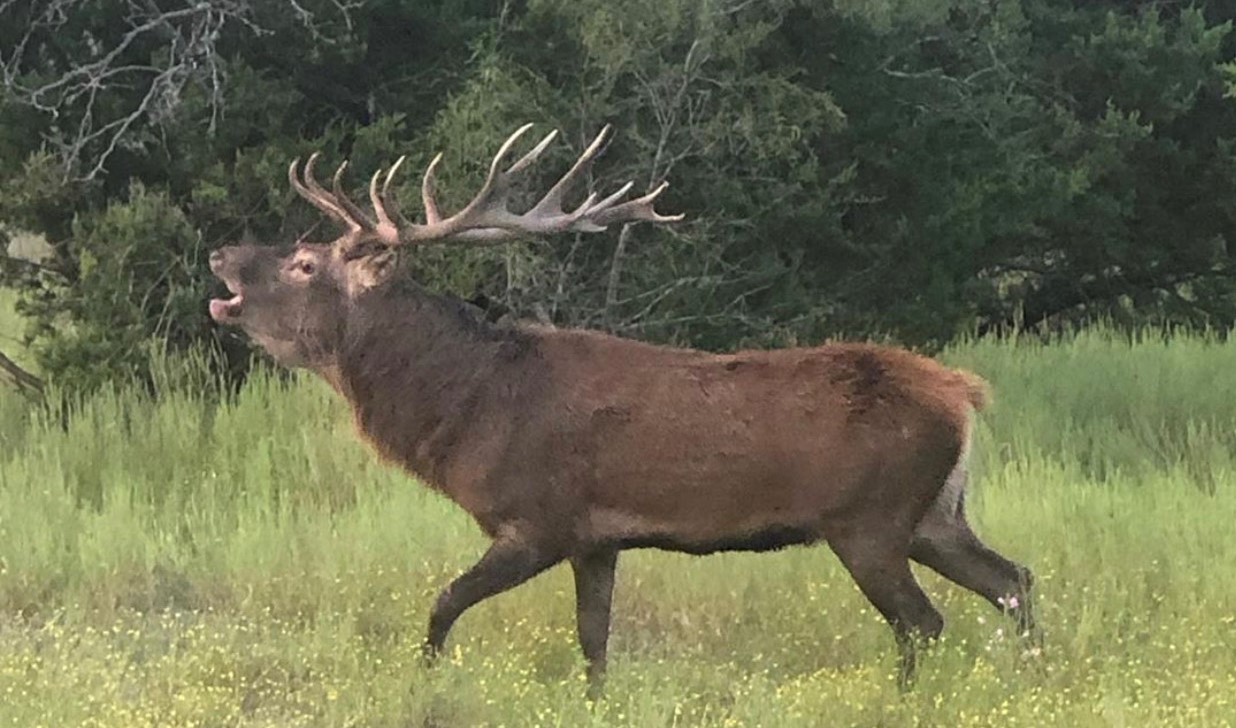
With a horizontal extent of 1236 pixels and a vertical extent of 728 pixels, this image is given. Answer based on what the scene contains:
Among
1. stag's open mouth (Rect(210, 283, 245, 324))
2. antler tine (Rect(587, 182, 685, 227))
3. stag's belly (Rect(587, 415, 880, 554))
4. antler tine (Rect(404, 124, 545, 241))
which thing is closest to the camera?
stag's belly (Rect(587, 415, 880, 554))

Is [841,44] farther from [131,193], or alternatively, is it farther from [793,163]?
[131,193]

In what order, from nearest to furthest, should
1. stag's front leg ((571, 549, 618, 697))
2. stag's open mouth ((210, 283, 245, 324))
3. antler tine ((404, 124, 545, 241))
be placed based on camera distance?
stag's front leg ((571, 549, 618, 697))
antler tine ((404, 124, 545, 241))
stag's open mouth ((210, 283, 245, 324))

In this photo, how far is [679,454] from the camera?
6.07 meters

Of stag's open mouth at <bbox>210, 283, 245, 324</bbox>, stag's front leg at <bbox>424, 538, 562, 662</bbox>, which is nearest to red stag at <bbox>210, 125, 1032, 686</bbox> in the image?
stag's front leg at <bbox>424, 538, 562, 662</bbox>

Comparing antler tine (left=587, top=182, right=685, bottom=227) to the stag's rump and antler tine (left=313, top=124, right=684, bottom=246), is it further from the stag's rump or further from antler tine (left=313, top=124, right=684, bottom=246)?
the stag's rump

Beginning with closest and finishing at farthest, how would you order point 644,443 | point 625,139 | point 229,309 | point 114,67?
point 644,443 < point 229,309 < point 114,67 < point 625,139

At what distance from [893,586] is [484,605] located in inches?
70.9

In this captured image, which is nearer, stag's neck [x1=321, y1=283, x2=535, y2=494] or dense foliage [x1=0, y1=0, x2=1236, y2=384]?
stag's neck [x1=321, y1=283, x2=535, y2=494]

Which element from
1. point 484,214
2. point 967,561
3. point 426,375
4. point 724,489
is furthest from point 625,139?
point 724,489

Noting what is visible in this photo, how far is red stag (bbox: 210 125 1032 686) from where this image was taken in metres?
5.98

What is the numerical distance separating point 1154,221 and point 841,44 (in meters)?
4.80

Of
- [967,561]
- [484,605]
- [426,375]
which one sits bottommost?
[484,605]

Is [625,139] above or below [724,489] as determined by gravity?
above

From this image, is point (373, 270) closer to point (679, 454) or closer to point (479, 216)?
point (479, 216)
